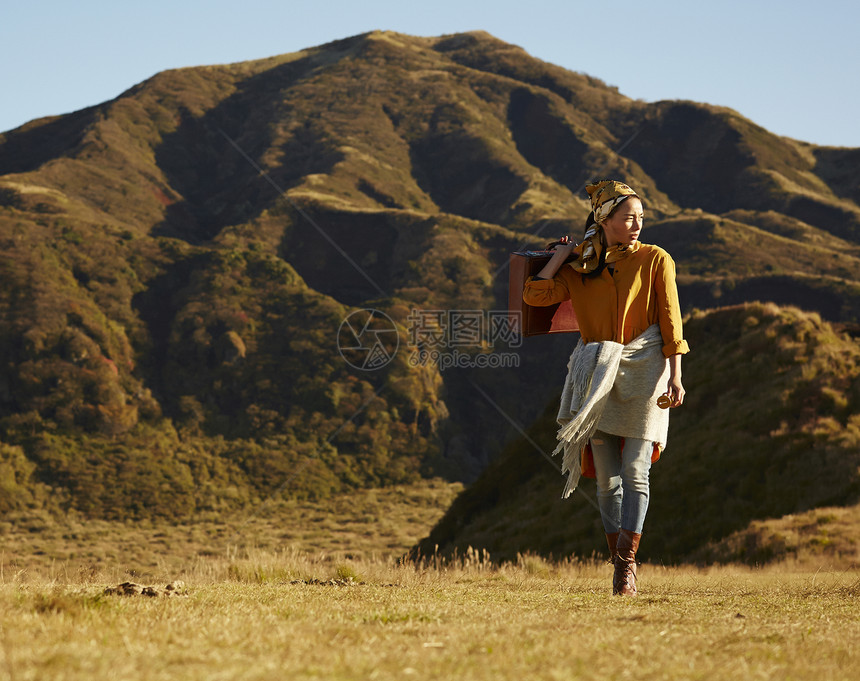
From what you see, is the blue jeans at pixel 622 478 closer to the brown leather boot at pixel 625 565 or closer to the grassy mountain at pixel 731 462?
the brown leather boot at pixel 625 565

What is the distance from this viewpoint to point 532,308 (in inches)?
206

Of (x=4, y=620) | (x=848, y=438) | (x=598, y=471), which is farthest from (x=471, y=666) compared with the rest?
(x=848, y=438)

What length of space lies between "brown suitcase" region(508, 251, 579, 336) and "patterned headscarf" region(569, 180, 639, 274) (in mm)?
230

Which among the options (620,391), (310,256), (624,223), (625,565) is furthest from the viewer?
(310,256)

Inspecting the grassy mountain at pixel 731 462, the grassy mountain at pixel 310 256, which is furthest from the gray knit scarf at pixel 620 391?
the grassy mountain at pixel 310 256

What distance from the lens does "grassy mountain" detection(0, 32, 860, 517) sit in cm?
5509

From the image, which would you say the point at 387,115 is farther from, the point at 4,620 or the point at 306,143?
the point at 4,620

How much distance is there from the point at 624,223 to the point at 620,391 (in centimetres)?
102

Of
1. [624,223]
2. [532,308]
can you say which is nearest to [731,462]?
[532,308]

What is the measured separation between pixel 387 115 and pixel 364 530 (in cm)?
7435

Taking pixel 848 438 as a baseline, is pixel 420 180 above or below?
above

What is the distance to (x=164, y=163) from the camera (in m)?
97.2

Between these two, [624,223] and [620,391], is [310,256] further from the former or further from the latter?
[620,391]

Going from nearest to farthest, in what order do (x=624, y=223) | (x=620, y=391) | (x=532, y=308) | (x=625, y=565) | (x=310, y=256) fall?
(x=625, y=565)
(x=620, y=391)
(x=624, y=223)
(x=532, y=308)
(x=310, y=256)
